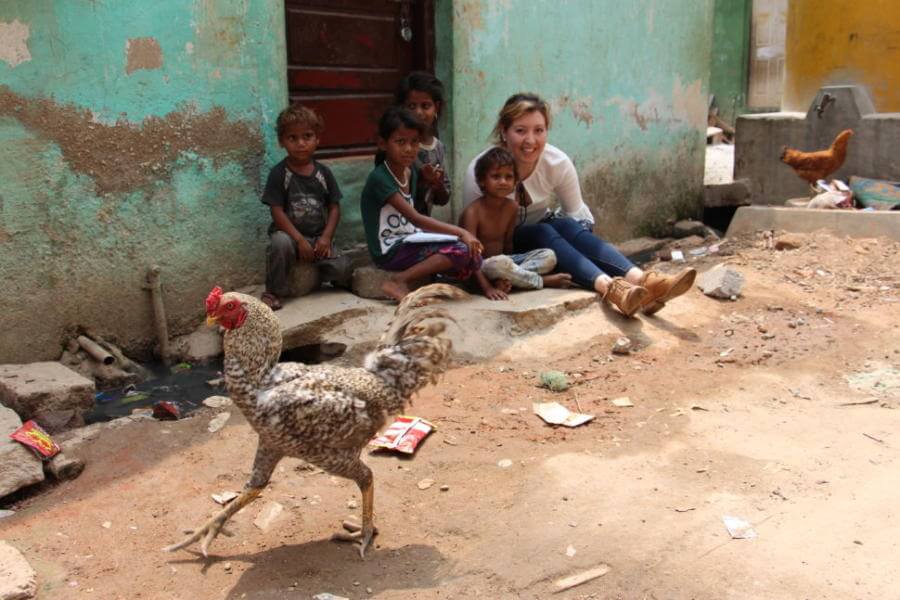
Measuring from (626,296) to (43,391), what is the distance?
11.1ft

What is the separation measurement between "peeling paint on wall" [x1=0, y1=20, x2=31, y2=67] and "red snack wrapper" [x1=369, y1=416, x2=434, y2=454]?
274 centimetres

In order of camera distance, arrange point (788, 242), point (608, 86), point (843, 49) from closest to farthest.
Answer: point (788, 242), point (608, 86), point (843, 49)

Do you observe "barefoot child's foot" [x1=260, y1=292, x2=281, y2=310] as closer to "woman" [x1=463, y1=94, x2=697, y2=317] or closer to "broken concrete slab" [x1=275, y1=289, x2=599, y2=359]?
"broken concrete slab" [x1=275, y1=289, x2=599, y2=359]

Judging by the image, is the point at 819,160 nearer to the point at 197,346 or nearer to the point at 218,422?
the point at 197,346

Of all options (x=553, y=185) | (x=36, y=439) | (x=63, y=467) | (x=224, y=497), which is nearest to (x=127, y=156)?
(x=36, y=439)

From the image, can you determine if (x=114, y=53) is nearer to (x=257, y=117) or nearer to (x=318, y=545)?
(x=257, y=117)

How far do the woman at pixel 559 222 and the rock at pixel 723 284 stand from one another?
0.66 metres

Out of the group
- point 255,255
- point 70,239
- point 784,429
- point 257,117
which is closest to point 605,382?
point 784,429

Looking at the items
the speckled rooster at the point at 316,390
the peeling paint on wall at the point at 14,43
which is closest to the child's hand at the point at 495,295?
the speckled rooster at the point at 316,390

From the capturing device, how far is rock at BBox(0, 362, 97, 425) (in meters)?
4.04

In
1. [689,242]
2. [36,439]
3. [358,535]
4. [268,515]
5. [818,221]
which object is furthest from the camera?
[689,242]

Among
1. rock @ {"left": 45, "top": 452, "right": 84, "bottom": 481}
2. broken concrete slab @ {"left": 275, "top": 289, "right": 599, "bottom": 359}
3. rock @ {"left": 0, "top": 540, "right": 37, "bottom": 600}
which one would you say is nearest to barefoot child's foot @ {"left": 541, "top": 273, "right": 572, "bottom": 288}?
broken concrete slab @ {"left": 275, "top": 289, "right": 599, "bottom": 359}

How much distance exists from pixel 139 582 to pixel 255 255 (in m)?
2.89

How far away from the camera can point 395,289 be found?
5.31 m
